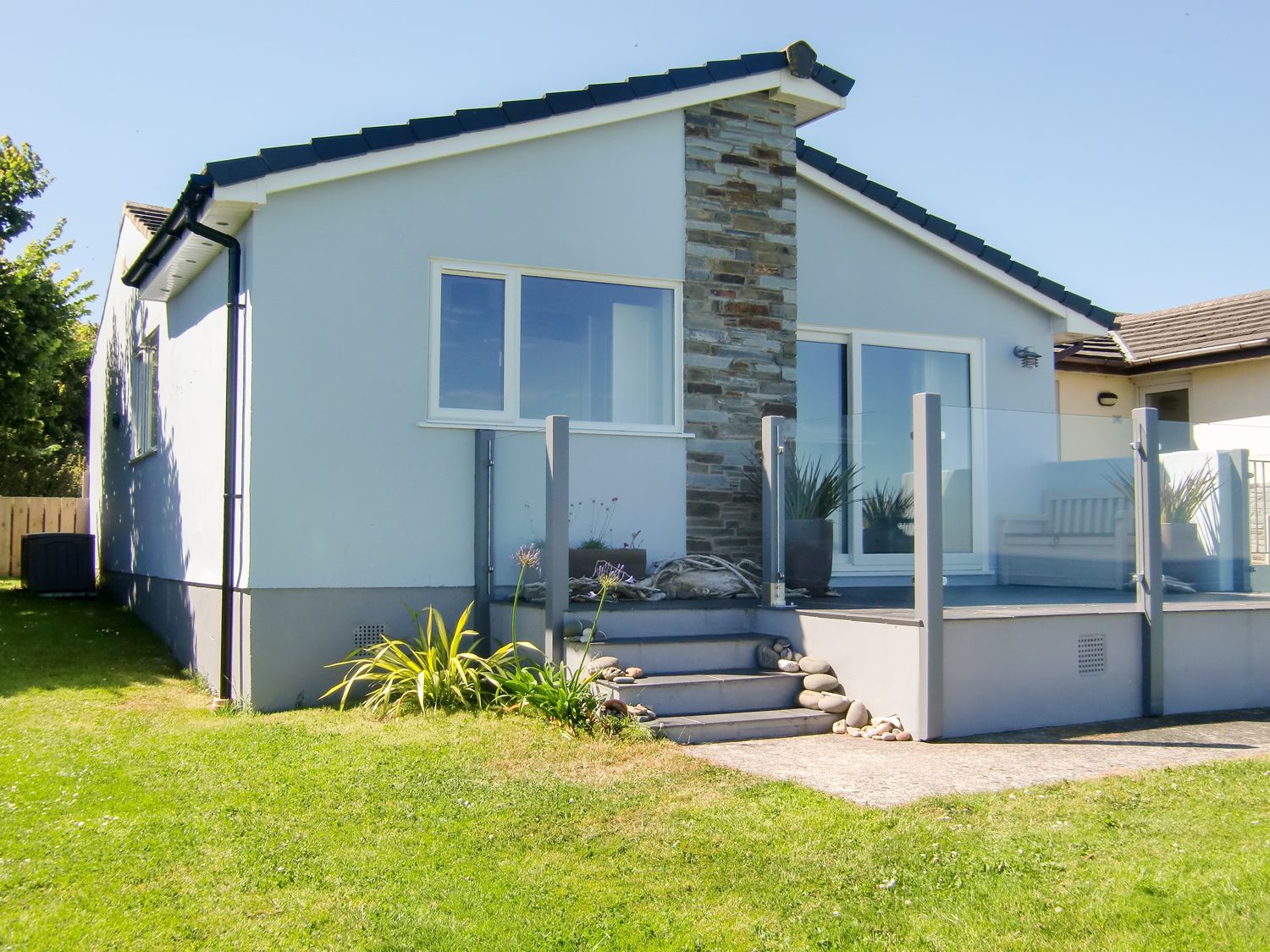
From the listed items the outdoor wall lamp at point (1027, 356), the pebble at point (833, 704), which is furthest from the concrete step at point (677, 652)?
the outdoor wall lamp at point (1027, 356)

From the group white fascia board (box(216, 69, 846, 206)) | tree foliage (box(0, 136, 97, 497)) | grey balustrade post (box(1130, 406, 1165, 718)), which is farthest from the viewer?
tree foliage (box(0, 136, 97, 497))

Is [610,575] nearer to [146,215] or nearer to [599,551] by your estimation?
[599,551]

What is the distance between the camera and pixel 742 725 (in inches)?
278

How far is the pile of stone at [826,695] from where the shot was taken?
23.4ft

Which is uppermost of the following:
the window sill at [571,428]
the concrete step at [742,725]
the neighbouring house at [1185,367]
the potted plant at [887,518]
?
the neighbouring house at [1185,367]

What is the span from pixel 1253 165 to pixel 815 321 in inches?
270

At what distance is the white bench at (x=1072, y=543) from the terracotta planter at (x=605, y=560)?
111 inches

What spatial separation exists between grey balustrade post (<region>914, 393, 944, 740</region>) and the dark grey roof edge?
14.5 feet

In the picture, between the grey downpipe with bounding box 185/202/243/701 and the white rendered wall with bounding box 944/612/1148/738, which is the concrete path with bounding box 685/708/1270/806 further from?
the grey downpipe with bounding box 185/202/243/701

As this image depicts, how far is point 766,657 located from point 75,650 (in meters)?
6.50

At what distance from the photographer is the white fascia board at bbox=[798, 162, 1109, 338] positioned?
1095cm

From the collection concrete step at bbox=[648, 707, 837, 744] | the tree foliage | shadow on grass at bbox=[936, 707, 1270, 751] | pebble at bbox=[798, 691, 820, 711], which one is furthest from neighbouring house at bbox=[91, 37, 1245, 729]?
the tree foliage

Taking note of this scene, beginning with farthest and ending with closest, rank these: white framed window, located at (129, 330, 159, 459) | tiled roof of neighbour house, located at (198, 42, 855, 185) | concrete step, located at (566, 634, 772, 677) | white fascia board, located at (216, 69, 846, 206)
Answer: white framed window, located at (129, 330, 159, 459)
white fascia board, located at (216, 69, 846, 206)
tiled roof of neighbour house, located at (198, 42, 855, 185)
concrete step, located at (566, 634, 772, 677)

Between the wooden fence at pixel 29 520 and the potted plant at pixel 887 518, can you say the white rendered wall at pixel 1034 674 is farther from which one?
the wooden fence at pixel 29 520
